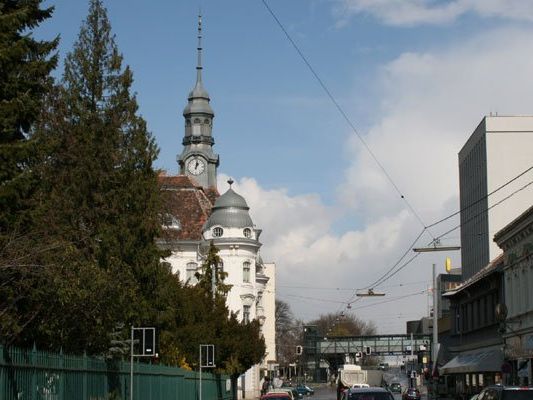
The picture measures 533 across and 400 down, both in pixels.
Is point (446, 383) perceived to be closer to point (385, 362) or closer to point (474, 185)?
point (474, 185)

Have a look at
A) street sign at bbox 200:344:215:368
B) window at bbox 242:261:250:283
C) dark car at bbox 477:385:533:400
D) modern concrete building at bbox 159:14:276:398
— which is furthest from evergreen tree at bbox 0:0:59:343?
window at bbox 242:261:250:283

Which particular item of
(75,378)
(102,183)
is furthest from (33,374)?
(102,183)

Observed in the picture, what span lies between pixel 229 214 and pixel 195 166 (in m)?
31.6

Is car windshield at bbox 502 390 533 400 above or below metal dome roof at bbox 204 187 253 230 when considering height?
below

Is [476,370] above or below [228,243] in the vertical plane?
below

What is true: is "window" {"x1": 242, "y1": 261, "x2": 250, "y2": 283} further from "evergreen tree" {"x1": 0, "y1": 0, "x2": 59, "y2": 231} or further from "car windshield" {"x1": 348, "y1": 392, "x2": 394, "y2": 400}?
"evergreen tree" {"x1": 0, "y1": 0, "x2": 59, "y2": 231}

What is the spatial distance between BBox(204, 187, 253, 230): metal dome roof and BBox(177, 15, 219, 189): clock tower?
28.3 meters

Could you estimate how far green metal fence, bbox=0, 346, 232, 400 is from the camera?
60.3 ft

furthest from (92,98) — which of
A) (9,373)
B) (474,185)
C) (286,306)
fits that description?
(286,306)

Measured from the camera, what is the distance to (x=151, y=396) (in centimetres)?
3341

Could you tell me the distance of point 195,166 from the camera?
115 metres

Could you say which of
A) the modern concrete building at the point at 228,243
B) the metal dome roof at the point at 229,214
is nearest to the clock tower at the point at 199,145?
the modern concrete building at the point at 228,243

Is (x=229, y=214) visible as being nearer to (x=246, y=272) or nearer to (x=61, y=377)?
(x=246, y=272)

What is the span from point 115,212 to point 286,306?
420 ft
